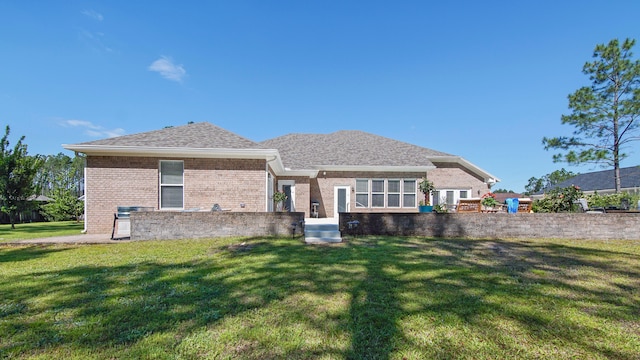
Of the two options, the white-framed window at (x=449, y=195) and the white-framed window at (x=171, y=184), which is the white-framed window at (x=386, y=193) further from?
the white-framed window at (x=171, y=184)

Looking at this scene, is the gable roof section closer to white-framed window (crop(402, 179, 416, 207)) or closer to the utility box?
white-framed window (crop(402, 179, 416, 207))

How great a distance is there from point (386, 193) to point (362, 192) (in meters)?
1.49

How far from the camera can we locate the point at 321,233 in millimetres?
8695

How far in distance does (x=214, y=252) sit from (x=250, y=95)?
14.9 meters

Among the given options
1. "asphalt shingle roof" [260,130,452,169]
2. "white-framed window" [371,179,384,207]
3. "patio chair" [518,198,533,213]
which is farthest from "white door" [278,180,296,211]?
"patio chair" [518,198,533,213]

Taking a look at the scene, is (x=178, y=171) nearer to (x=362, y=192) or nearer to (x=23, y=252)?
(x=23, y=252)

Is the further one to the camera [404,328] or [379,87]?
[379,87]

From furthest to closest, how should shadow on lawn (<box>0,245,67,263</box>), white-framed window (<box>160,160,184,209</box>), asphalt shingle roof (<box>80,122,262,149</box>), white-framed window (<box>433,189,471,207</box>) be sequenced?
white-framed window (<box>433,189,471,207</box>)
white-framed window (<box>160,160,184,209</box>)
asphalt shingle roof (<box>80,122,262,149</box>)
shadow on lawn (<box>0,245,67,263</box>)

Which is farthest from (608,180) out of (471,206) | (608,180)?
(471,206)

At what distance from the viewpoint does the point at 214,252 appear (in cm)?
654

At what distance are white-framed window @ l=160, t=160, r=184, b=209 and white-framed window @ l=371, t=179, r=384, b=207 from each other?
34.8 feet

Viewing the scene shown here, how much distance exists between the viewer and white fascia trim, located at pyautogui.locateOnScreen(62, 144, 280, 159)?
10.2 metres

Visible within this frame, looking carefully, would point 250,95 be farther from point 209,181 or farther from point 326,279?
point 326,279

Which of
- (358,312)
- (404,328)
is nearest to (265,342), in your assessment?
(358,312)
